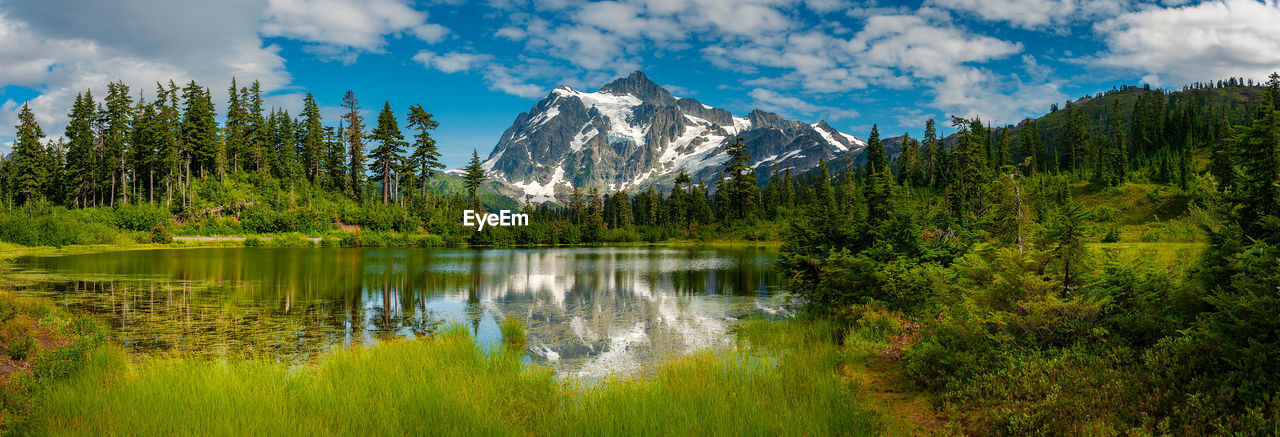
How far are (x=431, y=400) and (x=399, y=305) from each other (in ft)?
51.1

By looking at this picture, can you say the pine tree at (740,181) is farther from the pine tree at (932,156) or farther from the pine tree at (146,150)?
the pine tree at (146,150)

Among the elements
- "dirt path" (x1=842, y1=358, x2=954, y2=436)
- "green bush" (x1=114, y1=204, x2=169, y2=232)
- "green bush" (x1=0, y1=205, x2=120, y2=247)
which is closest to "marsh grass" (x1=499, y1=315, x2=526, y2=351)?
"dirt path" (x1=842, y1=358, x2=954, y2=436)

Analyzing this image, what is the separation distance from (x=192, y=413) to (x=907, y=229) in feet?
59.9

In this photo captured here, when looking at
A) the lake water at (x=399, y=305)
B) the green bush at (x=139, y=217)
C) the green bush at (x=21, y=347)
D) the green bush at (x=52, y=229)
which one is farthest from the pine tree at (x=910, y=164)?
the green bush at (x=52, y=229)

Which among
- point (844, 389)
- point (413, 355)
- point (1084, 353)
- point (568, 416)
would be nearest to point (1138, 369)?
point (1084, 353)

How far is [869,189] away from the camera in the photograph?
1919cm

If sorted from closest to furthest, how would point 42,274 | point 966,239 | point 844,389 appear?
point 844,389, point 966,239, point 42,274

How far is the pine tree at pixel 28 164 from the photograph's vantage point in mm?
70125

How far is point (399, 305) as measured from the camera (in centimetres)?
2212

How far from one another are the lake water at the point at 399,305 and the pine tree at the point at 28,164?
158 ft

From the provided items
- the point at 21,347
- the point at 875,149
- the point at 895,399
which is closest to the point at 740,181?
the point at 875,149

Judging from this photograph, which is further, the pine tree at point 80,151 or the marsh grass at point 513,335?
the pine tree at point 80,151

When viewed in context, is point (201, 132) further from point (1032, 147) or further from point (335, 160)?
point (1032, 147)

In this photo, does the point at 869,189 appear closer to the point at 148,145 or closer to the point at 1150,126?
the point at 148,145
